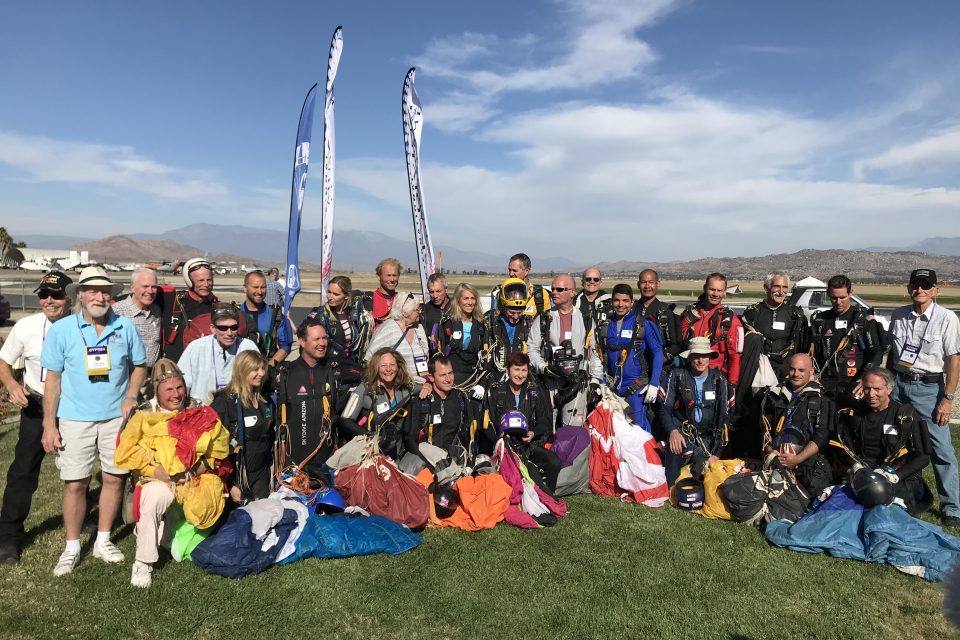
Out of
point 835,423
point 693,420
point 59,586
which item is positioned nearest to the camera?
point 59,586

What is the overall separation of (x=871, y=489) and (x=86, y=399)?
6265 mm

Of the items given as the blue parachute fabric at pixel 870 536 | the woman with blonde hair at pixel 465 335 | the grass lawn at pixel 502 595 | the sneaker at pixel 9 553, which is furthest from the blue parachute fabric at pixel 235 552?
the blue parachute fabric at pixel 870 536

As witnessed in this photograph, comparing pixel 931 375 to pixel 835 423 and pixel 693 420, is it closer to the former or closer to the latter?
pixel 835 423

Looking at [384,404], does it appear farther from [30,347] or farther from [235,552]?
[30,347]

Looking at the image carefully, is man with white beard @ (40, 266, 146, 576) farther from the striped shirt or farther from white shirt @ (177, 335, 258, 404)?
the striped shirt

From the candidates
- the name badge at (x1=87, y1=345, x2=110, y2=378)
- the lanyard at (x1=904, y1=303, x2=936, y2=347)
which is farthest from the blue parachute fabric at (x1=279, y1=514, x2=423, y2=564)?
the lanyard at (x1=904, y1=303, x2=936, y2=347)

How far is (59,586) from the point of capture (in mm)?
4129

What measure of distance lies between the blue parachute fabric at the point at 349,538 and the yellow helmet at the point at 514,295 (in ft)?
A: 8.62

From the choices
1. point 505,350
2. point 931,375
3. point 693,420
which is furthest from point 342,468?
point 931,375

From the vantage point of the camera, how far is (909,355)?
222 inches

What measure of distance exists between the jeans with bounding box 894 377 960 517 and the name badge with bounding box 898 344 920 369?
0.18 meters

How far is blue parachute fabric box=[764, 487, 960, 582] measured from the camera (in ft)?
14.4

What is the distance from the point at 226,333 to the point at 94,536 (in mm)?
2110

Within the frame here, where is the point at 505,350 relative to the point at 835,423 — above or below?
above
